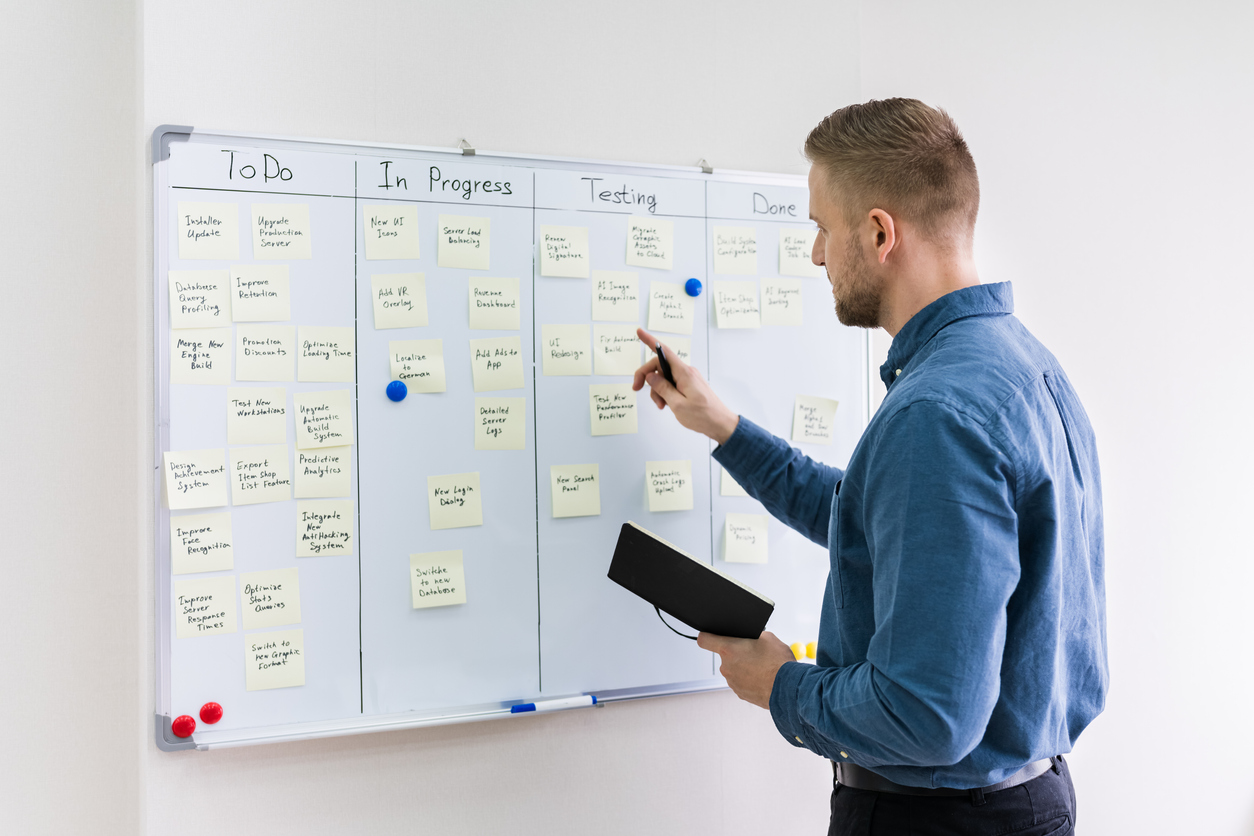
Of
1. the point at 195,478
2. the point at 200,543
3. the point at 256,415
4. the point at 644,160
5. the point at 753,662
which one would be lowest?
the point at 753,662

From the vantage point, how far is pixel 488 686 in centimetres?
142

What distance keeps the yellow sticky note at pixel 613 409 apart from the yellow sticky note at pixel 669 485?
0.29ft

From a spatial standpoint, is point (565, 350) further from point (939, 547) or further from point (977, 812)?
point (977, 812)

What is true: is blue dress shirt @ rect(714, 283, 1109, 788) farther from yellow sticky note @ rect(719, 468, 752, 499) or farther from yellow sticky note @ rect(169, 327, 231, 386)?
yellow sticky note @ rect(169, 327, 231, 386)

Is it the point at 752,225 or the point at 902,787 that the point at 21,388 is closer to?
the point at 752,225

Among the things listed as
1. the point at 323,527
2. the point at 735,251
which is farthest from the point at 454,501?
the point at 735,251

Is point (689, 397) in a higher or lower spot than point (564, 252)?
lower

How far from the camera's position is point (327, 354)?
4.43ft

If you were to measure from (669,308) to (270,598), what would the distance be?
88 centimetres

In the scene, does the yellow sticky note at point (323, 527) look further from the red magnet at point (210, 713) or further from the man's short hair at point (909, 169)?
the man's short hair at point (909, 169)

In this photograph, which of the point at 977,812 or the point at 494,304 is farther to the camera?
the point at 494,304

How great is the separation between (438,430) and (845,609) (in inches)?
30.0

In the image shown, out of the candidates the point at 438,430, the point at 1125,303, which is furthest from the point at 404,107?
the point at 1125,303

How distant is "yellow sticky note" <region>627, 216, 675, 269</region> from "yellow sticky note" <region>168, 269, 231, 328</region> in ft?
2.32
